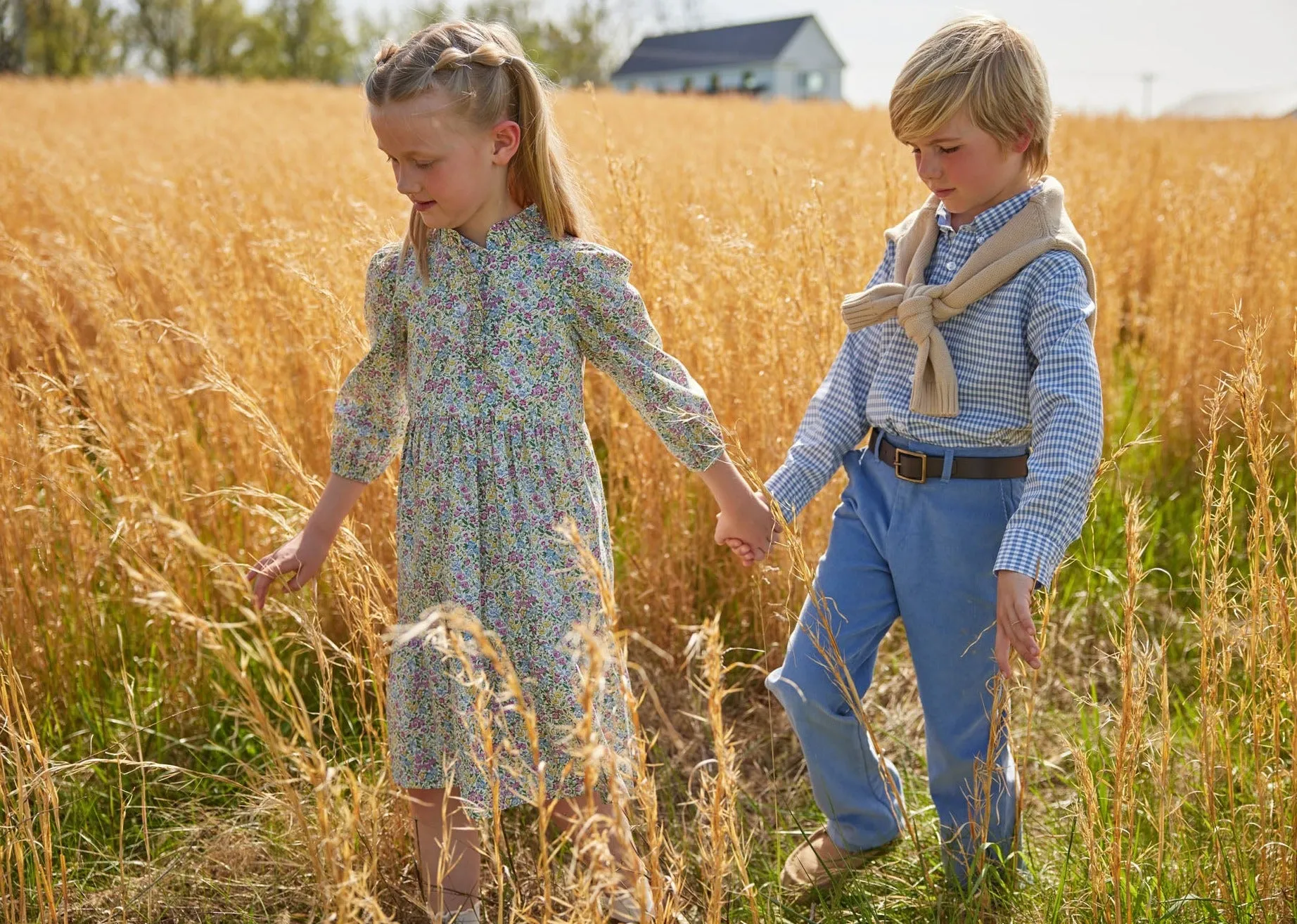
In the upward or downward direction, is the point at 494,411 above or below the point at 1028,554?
above

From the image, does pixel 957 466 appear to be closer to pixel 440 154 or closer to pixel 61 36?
pixel 440 154

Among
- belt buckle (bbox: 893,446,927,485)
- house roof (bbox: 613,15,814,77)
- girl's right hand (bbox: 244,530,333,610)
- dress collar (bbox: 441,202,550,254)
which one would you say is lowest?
girl's right hand (bbox: 244,530,333,610)

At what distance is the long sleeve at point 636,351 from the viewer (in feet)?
5.40

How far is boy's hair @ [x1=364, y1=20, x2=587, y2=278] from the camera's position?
61.9 inches

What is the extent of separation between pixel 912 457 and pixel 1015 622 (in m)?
0.36

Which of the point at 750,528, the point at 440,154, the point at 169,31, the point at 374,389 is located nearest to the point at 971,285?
the point at 750,528

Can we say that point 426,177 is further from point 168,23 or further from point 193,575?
point 168,23

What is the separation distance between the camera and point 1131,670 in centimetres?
129

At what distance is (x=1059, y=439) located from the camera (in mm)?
1476

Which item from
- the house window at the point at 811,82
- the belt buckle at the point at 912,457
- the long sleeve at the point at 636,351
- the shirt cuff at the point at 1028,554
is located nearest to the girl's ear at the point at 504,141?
the long sleeve at the point at 636,351

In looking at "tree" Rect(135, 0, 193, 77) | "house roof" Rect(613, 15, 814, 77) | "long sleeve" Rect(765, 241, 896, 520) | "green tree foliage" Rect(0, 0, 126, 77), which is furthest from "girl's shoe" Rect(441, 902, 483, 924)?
"house roof" Rect(613, 15, 814, 77)

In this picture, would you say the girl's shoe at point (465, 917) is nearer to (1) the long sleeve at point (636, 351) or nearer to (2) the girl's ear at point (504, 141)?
(1) the long sleeve at point (636, 351)

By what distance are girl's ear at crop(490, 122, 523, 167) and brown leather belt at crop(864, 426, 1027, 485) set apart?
2.55 ft

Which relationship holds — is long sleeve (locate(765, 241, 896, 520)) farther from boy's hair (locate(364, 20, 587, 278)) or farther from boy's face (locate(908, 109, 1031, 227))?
A: boy's hair (locate(364, 20, 587, 278))
